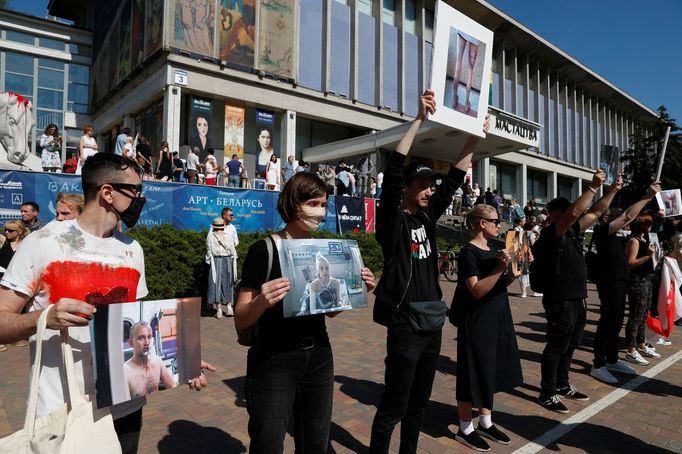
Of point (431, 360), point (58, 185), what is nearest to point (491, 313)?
point (431, 360)

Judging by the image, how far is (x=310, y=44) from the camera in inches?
1021

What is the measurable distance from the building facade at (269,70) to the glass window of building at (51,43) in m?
2.08

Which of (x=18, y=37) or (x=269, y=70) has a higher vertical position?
(x=18, y=37)

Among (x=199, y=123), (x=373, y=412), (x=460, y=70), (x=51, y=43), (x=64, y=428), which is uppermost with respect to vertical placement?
(x=51, y=43)

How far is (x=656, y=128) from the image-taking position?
23.5m

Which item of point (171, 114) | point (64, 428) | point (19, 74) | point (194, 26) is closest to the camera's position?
point (64, 428)

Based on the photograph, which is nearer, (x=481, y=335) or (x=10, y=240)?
(x=481, y=335)

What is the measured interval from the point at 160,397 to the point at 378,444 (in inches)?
112

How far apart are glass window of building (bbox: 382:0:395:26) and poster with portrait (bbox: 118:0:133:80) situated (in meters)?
15.8

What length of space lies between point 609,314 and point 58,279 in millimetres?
5906

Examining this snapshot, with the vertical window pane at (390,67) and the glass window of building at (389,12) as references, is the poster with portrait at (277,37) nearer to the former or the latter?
the vertical window pane at (390,67)

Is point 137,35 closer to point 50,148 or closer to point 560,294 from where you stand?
point 50,148

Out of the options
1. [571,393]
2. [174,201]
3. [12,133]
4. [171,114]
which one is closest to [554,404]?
[571,393]

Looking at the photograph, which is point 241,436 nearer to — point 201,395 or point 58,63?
point 201,395
